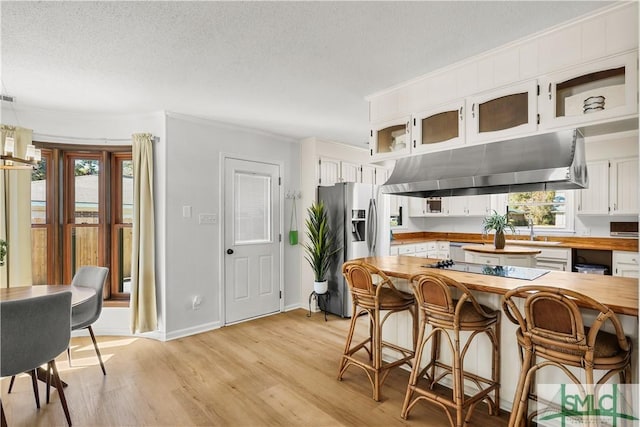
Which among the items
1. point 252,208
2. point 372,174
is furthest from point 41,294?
point 372,174

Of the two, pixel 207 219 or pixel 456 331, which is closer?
pixel 456 331

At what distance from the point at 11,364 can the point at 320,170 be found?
3.77m

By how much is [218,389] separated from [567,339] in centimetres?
239

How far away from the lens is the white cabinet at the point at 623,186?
13.6 feet

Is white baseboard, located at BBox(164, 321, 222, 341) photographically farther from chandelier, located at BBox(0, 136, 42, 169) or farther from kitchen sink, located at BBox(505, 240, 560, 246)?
kitchen sink, located at BBox(505, 240, 560, 246)

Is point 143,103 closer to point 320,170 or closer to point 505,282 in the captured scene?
point 320,170

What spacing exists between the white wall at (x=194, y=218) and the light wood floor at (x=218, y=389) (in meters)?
0.37

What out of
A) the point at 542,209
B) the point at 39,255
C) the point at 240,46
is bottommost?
the point at 39,255

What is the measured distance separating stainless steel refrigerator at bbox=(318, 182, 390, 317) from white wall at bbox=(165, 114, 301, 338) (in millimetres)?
1420

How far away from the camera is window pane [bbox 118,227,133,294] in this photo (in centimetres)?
397

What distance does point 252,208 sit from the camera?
14.7 feet

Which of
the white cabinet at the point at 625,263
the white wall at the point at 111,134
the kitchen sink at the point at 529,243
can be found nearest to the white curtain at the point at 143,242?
the white wall at the point at 111,134

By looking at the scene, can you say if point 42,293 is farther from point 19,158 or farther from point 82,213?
point 82,213

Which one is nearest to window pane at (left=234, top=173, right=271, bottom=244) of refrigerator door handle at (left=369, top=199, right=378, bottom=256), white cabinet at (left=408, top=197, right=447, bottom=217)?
refrigerator door handle at (left=369, top=199, right=378, bottom=256)
